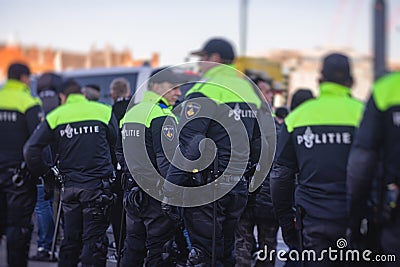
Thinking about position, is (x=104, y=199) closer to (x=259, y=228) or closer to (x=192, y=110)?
(x=192, y=110)

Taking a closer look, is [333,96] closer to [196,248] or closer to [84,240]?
[196,248]

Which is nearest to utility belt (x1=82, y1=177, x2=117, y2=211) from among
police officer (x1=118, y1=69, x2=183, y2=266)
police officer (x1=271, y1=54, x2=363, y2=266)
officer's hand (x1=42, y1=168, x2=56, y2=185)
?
police officer (x1=118, y1=69, x2=183, y2=266)

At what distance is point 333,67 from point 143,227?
2554 millimetres

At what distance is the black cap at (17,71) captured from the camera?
7.24 metres

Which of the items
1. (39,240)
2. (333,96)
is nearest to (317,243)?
(333,96)

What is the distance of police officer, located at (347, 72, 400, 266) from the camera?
14.0 ft

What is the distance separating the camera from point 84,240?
668 centimetres

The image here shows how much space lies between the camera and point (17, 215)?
698cm

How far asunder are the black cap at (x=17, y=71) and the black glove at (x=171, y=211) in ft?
8.12

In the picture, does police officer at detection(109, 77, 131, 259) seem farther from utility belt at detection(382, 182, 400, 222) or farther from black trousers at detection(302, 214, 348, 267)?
utility belt at detection(382, 182, 400, 222)

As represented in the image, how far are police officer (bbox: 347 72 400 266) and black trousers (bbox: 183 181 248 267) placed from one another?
155 cm

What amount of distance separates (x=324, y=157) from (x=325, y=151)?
0.14 feet

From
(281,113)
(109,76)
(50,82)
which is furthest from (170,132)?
(109,76)

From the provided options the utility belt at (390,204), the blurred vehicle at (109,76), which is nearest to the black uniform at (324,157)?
the utility belt at (390,204)
